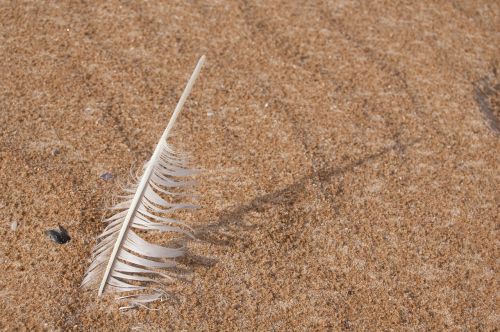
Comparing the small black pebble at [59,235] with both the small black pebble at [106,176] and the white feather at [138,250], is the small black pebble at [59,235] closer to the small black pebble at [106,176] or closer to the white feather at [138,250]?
the white feather at [138,250]

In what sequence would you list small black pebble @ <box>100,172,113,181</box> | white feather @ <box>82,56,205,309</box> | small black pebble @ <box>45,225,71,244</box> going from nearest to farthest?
white feather @ <box>82,56,205,309</box> → small black pebble @ <box>45,225,71,244</box> → small black pebble @ <box>100,172,113,181</box>

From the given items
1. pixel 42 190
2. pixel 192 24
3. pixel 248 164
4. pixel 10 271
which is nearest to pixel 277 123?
pixel 248 164

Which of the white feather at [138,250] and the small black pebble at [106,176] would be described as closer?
the white feather at [138,250]

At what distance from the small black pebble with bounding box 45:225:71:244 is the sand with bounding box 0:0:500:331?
0.07 ft

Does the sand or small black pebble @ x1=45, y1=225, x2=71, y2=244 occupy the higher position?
the sand

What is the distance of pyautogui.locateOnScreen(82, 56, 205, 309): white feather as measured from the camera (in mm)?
1591

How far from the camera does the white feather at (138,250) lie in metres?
1.59

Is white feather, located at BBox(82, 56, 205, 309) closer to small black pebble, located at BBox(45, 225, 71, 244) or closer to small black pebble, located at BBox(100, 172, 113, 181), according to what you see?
small black pebble, located at BBox(45, 225, 71, 244)

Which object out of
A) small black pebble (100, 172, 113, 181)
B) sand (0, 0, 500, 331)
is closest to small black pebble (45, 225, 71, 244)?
sand (0, 0, 500, 331)

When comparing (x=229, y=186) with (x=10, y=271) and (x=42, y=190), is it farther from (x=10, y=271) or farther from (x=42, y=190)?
(x=10, y=271)

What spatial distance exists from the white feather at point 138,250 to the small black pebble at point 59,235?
10 cm

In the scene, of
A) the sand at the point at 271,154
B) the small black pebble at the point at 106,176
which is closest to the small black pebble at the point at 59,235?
the sand at the point at 271,154

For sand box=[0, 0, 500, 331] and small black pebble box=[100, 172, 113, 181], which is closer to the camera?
sand box=[0, 0, 500, 331]

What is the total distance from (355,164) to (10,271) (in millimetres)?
1165
